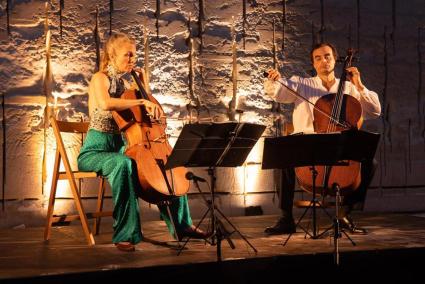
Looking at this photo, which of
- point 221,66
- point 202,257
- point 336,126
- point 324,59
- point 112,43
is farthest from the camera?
point 221,66

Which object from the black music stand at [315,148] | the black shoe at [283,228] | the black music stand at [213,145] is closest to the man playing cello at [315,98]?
the black shoe at [283,228]

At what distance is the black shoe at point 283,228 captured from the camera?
462cm

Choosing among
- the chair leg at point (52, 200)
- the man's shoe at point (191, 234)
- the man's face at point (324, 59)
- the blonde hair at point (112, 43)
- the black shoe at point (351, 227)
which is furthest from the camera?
the man's face at point (324, 59)

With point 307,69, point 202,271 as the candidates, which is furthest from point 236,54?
point 202,271

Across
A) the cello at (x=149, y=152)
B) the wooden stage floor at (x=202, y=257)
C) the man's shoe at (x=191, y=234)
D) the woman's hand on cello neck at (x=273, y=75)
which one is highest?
the woman's hand on cello neck at (x=273, y=75)

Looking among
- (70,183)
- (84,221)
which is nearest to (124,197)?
(84,221)

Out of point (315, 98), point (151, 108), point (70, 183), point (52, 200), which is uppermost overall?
point (315, 98)

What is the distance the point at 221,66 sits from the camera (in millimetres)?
5898

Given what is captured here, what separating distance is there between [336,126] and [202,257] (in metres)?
1.45

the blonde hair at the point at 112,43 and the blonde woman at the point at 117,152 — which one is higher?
the blonde hair at the point at 112,43

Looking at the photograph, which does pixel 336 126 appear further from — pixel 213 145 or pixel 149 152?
pixel 149 152

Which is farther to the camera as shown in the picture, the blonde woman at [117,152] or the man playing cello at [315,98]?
the man playing cello at [315,98]

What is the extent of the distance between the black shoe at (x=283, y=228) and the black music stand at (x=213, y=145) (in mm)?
817

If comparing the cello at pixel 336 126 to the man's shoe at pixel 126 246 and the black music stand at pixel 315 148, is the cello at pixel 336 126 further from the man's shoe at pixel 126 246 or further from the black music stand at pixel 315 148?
the man's shoe at pixel 126 246
